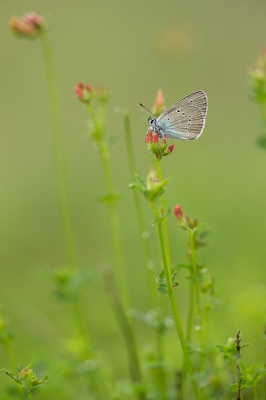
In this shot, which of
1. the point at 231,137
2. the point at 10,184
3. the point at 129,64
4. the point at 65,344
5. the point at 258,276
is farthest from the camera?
the point at 129,64

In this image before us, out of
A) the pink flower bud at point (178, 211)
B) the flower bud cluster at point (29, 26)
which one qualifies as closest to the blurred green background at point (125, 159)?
the flower bud cluster at point (29, 26)

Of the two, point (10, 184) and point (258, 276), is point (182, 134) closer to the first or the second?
point (258, 276)

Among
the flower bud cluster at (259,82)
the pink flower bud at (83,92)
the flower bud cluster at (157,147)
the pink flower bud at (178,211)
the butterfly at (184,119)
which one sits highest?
the flower bud cluster at (259,82)

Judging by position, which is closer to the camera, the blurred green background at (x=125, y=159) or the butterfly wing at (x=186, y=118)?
the butterfly wing at (x=186, y=118)

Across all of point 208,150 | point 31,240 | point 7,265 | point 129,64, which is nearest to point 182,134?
point 7,265

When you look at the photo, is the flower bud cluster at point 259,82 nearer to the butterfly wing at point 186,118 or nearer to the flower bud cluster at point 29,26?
the butterfly wing at point 186,118

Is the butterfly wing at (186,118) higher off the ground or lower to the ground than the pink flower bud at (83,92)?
lower

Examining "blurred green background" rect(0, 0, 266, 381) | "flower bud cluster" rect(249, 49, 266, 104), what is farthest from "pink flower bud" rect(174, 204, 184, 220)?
"flower bud cluster" rect(249, 49, 266, 104)
